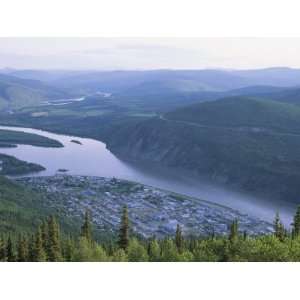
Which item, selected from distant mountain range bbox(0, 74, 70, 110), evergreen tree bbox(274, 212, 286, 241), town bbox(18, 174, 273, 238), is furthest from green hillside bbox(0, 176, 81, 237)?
distant mountain range bbox(0, 74, 70, 110)

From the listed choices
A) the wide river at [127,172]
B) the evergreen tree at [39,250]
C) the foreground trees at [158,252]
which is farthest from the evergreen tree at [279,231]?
the wide river at [127,172]

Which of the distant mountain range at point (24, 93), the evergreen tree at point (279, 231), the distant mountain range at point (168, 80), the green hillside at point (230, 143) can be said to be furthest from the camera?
the distant mountain range at point (168, 80)

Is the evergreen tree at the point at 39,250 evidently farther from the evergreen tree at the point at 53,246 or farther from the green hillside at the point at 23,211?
the green hillside at the point at 23,211

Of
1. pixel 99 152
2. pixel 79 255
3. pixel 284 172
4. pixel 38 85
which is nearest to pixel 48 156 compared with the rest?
pixel 99 152

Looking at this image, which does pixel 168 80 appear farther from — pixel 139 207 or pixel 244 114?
pixel 139 207

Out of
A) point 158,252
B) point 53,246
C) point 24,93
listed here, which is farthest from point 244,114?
point 24,93

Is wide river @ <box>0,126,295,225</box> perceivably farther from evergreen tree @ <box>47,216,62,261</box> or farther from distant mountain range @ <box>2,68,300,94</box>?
distant mountain range @ <box>2,68,300,94</box>

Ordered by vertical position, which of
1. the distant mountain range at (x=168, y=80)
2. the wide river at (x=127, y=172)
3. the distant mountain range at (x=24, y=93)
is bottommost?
the wide river at (x=127, y=172)

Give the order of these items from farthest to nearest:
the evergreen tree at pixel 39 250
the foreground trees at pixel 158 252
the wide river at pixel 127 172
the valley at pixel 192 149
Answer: the valley at pixel 192 149
the wide river at pixel 127 172
the evergreen tree at pixel 39 250
the foreground trees at pixel 158 252

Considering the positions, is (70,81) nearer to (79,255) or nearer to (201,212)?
(201,212)
